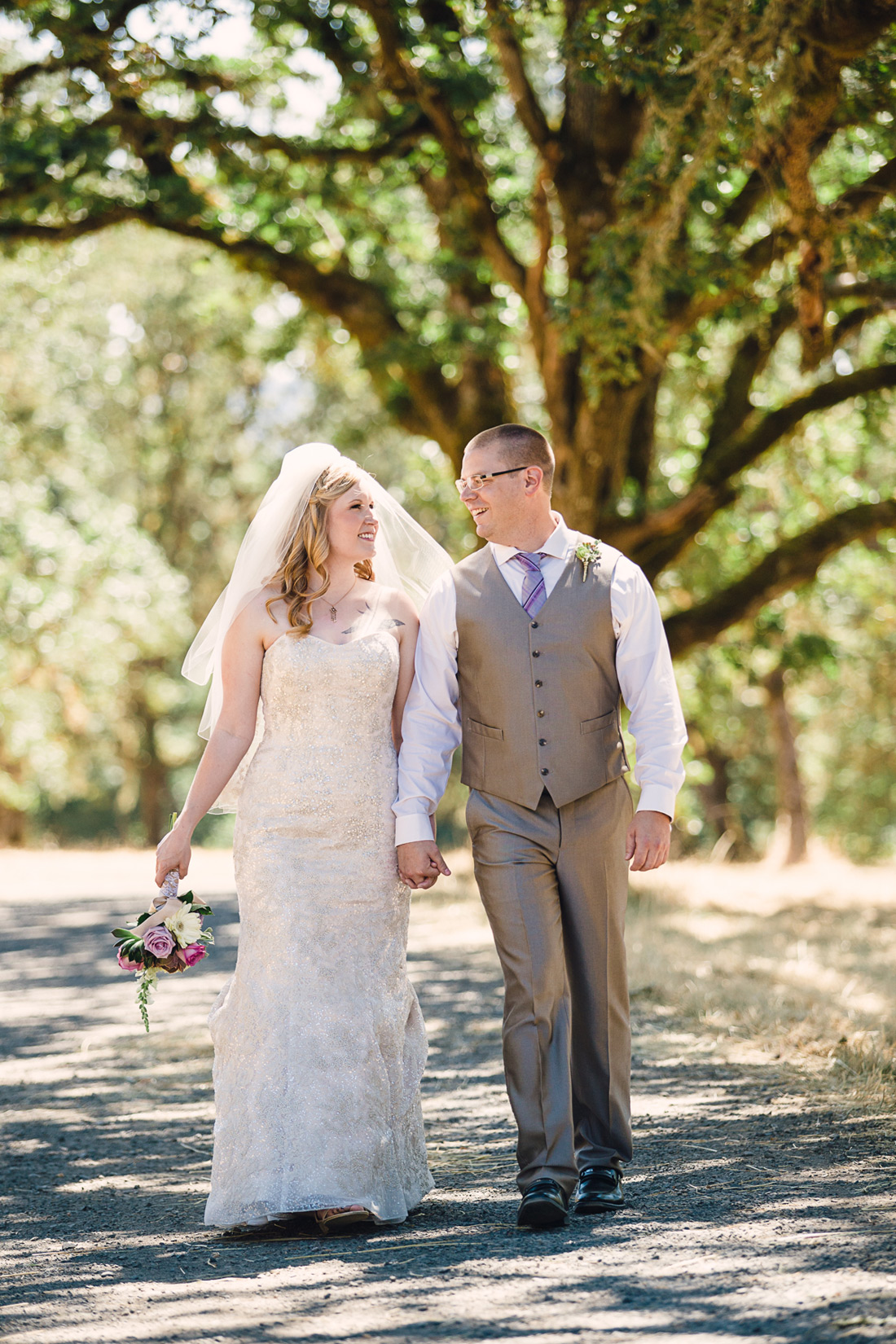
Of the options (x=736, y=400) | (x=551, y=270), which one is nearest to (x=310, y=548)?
(x=736, y=400)

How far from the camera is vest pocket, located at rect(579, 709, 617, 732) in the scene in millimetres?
4117

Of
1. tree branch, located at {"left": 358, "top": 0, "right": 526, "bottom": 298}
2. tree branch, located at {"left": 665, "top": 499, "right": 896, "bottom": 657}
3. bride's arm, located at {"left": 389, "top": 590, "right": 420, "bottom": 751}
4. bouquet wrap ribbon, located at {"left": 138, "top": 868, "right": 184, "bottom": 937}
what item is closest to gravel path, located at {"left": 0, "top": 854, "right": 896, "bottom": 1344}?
bouquet wrap ribbon, located at {"left": 138, "top": 868, "right": 184, "bottom": 937}

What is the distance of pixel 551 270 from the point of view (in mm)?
14070

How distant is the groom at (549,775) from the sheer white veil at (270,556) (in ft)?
1.84

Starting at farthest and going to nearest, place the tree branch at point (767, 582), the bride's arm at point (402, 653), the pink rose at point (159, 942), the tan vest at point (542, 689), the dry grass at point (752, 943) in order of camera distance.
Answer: the tree branch at point (767, 582) → the dry grass at point (752, 943) → the bride's arm at point (402, 653) → the pink rose at point (159, 942) → the tan vest at point (542, 689)

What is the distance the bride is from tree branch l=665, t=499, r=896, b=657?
756cm

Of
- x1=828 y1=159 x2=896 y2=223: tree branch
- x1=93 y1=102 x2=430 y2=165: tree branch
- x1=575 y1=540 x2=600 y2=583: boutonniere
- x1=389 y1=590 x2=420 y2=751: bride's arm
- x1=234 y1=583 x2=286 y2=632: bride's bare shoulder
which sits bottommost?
x1=389 y1=590 x2=420 y2=751: bride's arm

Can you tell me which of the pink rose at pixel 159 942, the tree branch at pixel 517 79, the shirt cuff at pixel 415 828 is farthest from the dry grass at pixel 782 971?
the tree branch at pixel 517 79

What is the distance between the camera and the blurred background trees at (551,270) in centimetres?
718

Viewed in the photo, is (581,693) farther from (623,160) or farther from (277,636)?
(623,160)

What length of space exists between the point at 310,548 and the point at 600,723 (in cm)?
116

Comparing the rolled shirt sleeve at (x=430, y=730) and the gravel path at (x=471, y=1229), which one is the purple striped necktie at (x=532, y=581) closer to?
the rolled shirt sleeve at (x=430, y=730)

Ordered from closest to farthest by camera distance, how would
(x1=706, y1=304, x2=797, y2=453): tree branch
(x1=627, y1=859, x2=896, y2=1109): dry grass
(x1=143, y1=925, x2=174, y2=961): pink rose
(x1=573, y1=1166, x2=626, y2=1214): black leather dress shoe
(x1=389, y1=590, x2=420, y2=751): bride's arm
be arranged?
(x1=573, y1=1166, x2=626, y2=1214): black leather dress shoe, (x1=143, y1=925, x2=174, y2=961): pink rose, (x1=389, y1=590, x2=420, y2=751): bride's arm, (x1=627, y1=859, x2=896, y2=1109): dry grass, (x1=706, y1=304, x2=797, y2=453): tree branch

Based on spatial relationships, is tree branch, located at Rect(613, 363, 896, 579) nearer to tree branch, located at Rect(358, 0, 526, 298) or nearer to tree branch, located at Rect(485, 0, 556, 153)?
tree branch, located at Rect(358, 0, 526, 298)
